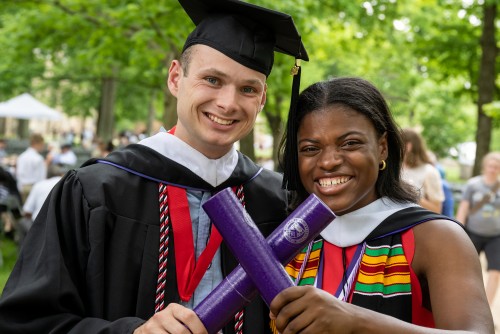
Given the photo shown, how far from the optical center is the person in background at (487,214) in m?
6.98

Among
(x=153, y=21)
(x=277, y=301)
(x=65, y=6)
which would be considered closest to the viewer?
(x=277, y=301)

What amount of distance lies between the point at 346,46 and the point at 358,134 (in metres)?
11.3

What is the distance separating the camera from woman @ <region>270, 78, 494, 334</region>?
7.00 ft

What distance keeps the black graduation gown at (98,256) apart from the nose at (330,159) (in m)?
0.38

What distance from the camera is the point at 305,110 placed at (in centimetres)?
253

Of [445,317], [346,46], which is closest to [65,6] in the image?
[346,46]

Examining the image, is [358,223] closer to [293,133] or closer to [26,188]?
[293,133]

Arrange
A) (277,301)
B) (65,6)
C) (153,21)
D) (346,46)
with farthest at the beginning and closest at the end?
1. (346,46)
2. (65,6)
3. (153,21)
4. (277,301)

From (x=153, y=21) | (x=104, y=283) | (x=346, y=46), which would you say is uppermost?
(x=346, y=46)

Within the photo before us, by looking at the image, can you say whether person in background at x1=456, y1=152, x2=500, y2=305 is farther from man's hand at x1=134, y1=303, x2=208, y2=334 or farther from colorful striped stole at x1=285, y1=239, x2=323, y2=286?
man's hand at x1=134, y1=303, x2=208, y2=334

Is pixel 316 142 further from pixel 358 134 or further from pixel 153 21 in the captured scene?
pixel 153 21

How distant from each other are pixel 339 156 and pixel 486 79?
12.9 m

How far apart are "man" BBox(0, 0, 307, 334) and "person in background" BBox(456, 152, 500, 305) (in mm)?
4958

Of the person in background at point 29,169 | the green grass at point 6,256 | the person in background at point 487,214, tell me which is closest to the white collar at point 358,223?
the person in background at point 487,214
